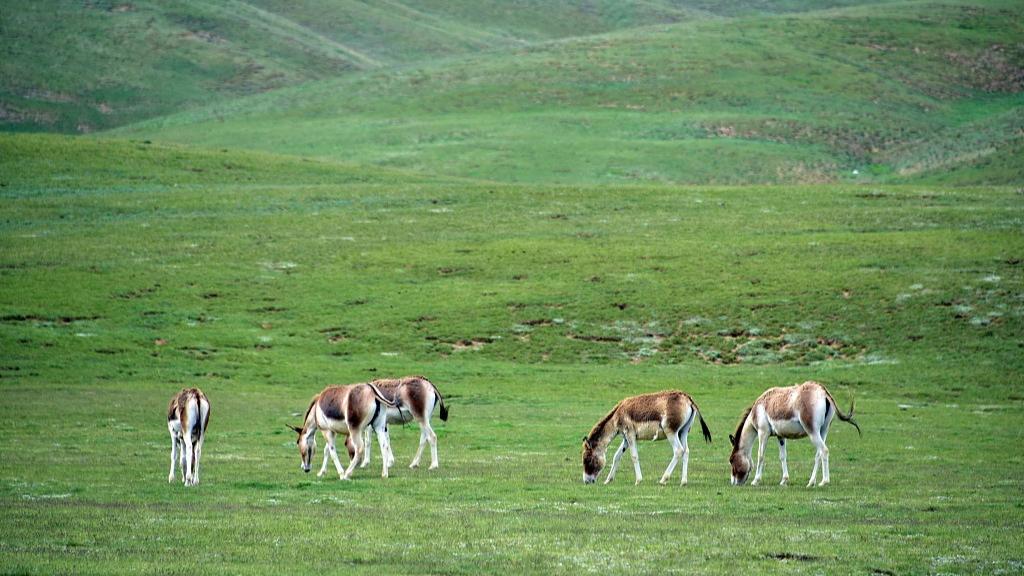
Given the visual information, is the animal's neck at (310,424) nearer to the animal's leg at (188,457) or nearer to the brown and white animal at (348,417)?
the brown and white animal at (348,417)

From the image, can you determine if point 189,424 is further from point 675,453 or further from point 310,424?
point 675,453

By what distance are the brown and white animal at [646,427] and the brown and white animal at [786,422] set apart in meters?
0.97

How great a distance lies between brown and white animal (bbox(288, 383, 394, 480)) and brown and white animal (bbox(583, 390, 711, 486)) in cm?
467

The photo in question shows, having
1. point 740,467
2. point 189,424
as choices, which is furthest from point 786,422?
point 189,424

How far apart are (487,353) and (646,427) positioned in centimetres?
2508

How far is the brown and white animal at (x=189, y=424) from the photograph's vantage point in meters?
20.3

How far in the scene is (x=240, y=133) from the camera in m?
113

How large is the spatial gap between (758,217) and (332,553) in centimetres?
5898

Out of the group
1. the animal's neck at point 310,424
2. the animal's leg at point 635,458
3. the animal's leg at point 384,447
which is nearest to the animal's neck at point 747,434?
the animal's leg at point 635,458

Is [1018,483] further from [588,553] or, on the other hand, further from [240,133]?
[240,133]

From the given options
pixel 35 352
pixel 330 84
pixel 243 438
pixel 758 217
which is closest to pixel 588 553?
pixel 243 438

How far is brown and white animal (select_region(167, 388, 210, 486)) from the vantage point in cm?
2027

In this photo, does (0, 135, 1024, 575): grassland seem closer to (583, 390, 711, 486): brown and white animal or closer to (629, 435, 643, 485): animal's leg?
(629, 435, 643, 485): animal's leg

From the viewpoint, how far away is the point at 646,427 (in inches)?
845
